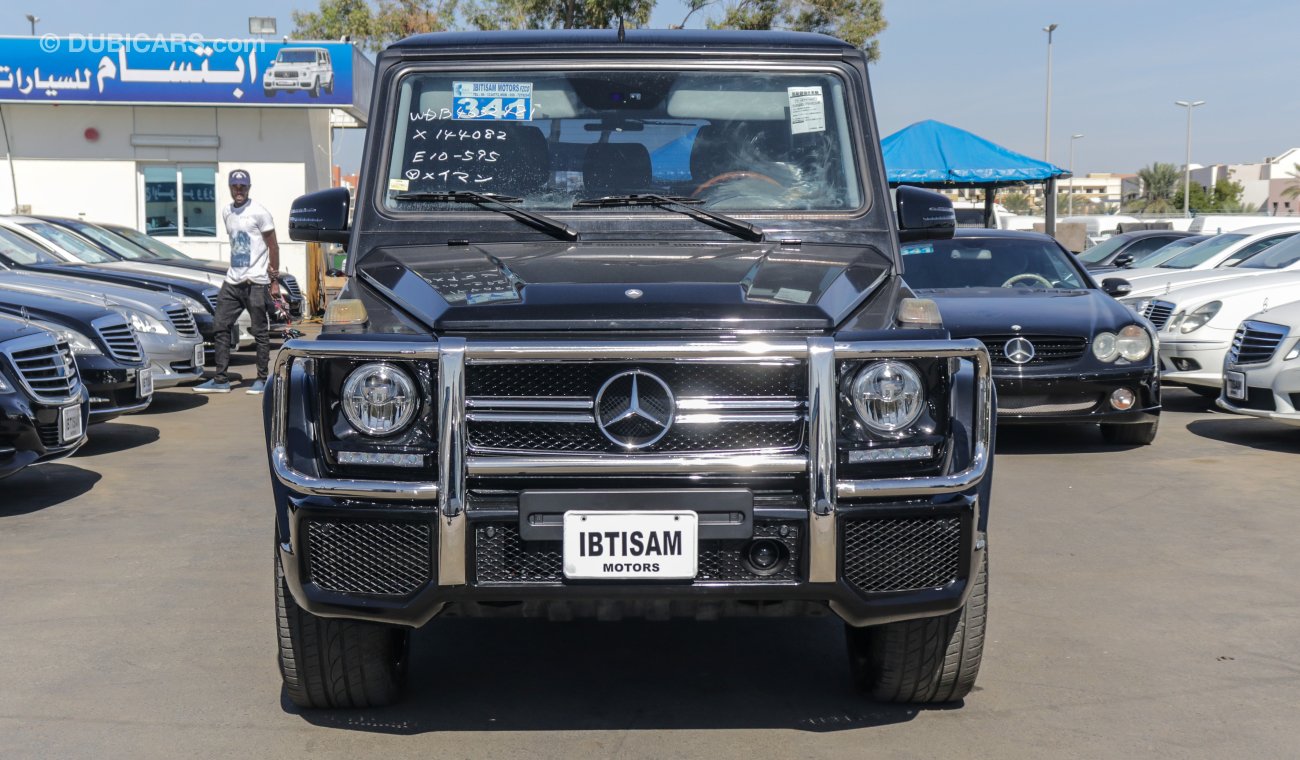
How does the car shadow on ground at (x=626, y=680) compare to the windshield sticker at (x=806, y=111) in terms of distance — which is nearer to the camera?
the car shadow on ground at (x=626, y=680)

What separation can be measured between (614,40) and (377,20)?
34535mm

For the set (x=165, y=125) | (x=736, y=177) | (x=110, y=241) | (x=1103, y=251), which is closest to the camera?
(x=736, y=177)

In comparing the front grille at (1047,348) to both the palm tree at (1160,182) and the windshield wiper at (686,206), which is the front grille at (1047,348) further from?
the palm tree at (1160,182)

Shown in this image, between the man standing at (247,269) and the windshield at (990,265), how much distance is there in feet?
19.0

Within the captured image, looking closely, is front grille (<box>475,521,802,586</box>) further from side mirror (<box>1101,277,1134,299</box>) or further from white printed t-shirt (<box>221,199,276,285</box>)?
white printed t-shirt (<box>221,199,276,285</box>)

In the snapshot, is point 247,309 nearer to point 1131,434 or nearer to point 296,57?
point 1131,434

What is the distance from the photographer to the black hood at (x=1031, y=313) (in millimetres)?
9281

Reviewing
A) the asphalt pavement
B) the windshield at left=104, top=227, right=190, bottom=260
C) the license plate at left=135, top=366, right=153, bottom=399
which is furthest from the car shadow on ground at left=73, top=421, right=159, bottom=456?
the windshield at left=104, top=227, right=190, bottom=260

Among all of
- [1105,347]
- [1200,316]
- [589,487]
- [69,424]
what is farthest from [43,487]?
[1200,316]

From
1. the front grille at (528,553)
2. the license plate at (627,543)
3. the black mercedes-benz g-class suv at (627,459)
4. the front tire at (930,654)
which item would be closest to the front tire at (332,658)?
the black mercedes-benz g-class suv at (627,459)

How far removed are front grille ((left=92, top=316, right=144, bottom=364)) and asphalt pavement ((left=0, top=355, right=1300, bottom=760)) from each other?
2469mm

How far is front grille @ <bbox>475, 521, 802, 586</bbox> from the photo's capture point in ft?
11.4

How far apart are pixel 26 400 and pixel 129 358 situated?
8.32ft

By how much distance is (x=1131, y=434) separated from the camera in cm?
984
